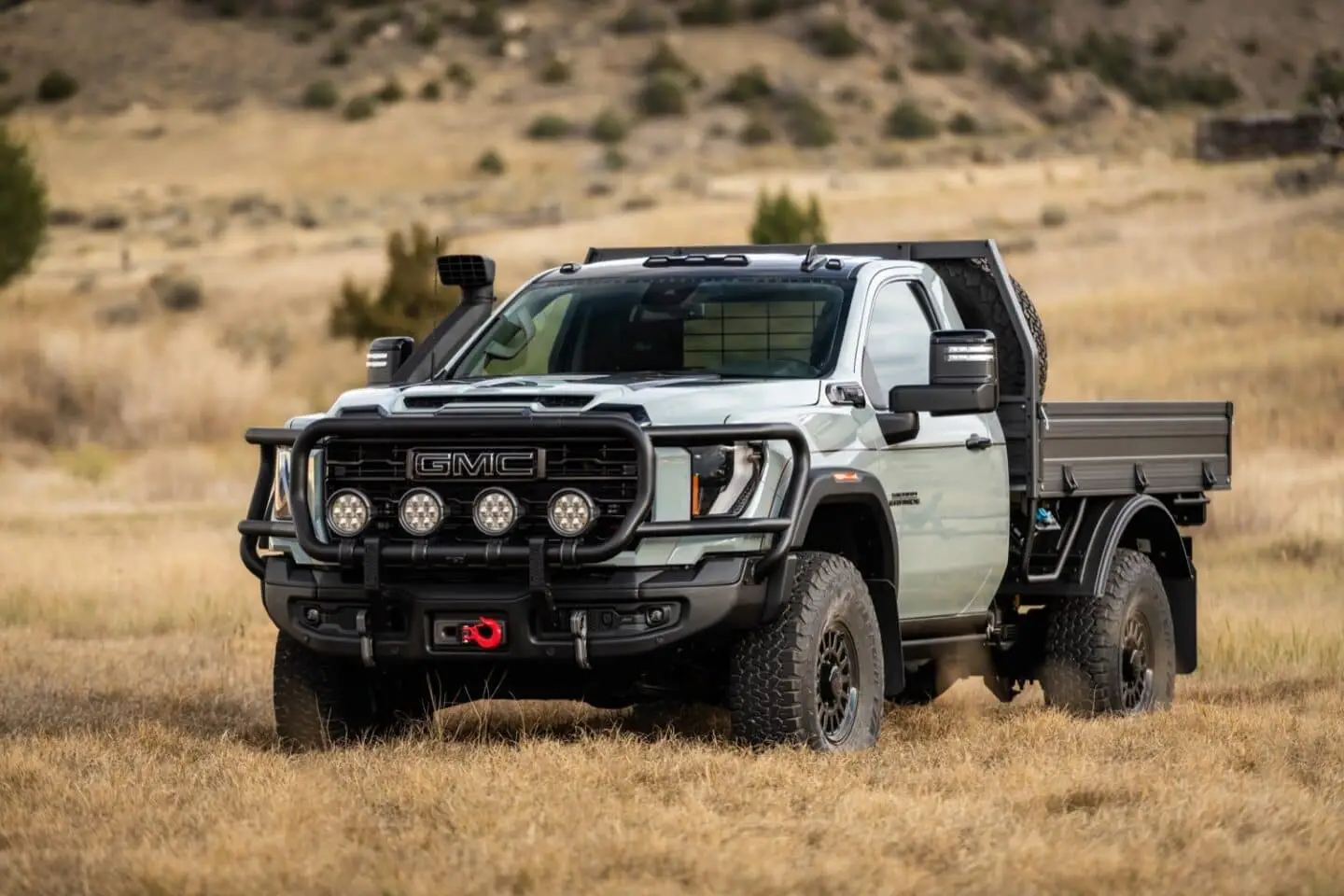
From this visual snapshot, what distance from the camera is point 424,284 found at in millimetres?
39125

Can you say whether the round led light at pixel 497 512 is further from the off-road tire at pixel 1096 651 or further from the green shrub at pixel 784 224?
the green shrub at pixel 784 224

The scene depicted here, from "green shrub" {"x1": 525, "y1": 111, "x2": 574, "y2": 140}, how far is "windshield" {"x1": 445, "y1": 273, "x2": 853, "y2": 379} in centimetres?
7370

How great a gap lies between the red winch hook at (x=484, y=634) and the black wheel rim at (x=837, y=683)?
3.80 ft

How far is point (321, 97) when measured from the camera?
9044 cm

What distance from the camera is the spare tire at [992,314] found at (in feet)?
35.7

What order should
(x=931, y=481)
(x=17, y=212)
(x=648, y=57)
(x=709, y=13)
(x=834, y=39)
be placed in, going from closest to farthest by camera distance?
(x=931, y=481) < (x=17, y=212) < (x=648, y=57) < (x=834, y=39) < (x=709, y=13)

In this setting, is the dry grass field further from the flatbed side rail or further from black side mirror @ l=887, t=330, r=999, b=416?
black side mirror @ l=887, t=330, r=999, b=416

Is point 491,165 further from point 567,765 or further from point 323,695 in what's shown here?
point 567,765

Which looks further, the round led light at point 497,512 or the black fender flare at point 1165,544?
the black fender flare at point 1165,544

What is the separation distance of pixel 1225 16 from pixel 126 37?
5266 cm

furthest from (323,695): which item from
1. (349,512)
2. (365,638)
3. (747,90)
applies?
(747,90)

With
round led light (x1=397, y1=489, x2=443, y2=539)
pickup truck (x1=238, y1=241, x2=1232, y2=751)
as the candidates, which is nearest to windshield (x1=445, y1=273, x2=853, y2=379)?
pickup truck (x1=238, y1=241, x2=1232, y2=751)

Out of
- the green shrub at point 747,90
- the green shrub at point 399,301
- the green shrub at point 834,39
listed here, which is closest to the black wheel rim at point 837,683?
the green shrub at point 399,301

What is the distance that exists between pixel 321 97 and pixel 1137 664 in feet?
266
